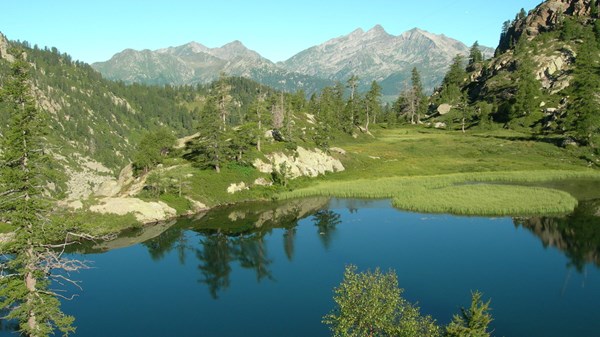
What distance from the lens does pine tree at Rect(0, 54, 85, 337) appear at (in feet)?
99.2

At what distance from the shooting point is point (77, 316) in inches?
1692

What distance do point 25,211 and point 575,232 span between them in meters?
68.5

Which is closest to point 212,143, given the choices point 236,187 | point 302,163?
point 236,187

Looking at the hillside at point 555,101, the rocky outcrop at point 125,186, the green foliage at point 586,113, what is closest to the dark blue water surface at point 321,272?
the rocky outcrop at point 125,186

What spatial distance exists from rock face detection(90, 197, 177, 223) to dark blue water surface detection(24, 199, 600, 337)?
5.39m

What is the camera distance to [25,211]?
30750 mm

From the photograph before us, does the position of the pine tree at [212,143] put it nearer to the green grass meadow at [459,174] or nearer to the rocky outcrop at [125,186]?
the rocky outcrop at [125,186]

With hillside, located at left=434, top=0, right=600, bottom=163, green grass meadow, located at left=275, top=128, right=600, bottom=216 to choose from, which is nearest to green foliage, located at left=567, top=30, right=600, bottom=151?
hillside, located at left=434, top=0, right=600, bottom=163

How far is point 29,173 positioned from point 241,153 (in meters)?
69.6

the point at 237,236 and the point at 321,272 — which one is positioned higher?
the point at 237,236

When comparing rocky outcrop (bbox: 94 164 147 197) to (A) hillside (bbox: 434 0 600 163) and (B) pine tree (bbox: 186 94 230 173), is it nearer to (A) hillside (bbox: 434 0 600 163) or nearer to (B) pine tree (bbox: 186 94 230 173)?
(B) pine tree (bbox: 186 94 230 173)

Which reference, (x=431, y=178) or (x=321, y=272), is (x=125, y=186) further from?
(x=431, y=178)

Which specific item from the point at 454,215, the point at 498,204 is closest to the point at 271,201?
the point at 454,215

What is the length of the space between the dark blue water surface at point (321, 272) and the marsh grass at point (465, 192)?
3344 mm
